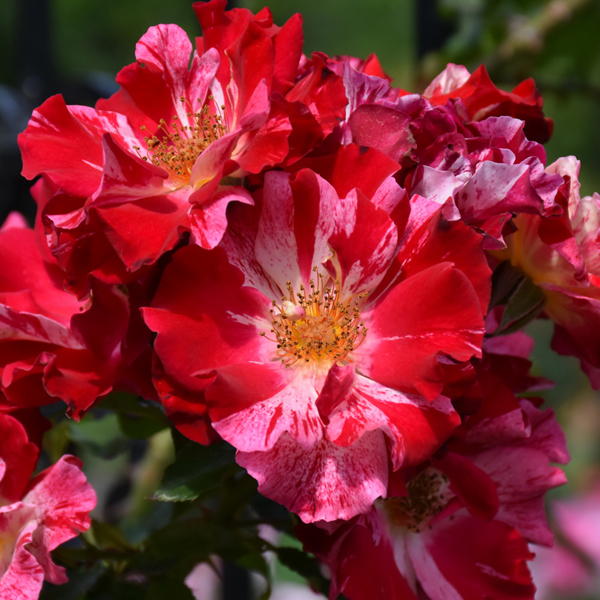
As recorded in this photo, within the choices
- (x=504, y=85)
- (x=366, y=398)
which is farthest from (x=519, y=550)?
(x=504, y=85)

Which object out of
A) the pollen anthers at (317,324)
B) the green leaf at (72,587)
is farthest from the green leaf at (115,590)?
the pollen anthers at (317,324)

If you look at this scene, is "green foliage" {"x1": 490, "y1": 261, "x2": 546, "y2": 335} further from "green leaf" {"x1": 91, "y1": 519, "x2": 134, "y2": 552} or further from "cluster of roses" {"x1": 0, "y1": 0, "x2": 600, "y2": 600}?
"green leaf" {"x1": 91, "y1": 519, "x2": 134, "y2": 552}

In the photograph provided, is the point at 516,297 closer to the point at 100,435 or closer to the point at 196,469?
the point at 196,469

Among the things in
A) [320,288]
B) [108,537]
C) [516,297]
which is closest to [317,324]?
[320,288]

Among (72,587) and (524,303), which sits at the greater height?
(524,303)

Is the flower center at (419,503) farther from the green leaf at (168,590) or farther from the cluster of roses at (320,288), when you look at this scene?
the green leaf at (168,590)

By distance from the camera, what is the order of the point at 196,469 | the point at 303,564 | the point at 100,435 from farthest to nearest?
the point at 100,435 < the point at 303,564 < the point at 196,469

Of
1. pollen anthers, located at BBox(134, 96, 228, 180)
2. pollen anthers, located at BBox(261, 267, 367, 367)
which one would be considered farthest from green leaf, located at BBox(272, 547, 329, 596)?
pollen anthers, located at BBox(134, 96, 228, 180)
